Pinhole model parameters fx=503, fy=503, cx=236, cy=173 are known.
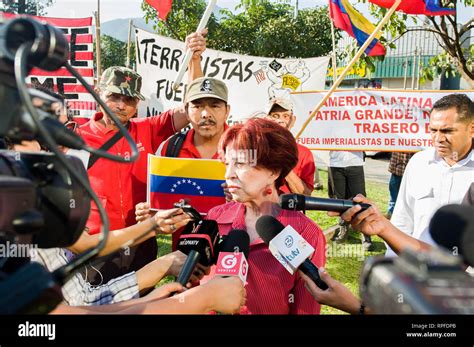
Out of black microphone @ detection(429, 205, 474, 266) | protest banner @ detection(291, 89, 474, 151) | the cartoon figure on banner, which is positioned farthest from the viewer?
protest banner @ detection(291, 89, 474, 151)

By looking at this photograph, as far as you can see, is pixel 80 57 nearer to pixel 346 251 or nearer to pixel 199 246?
pixel 199 246

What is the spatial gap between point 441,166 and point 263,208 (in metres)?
0.97

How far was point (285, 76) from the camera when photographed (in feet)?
15.7

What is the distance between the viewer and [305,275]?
1437 millimetres

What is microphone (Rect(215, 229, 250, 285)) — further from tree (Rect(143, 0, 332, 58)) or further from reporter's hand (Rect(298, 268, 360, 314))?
tree (Rect(143, 0, 332, 58))

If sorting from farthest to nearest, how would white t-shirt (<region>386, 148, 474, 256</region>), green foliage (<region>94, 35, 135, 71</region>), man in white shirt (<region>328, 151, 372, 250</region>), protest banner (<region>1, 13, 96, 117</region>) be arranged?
man in white shirt (<region>328, 151, 372, 250</region>)
green foliage (<region>94, 35, 135, 71</region>)
white t-shirt (<region>386, 148, 474, 256</region>)
protest banner (<region>1, 13, 96, 117</region>)

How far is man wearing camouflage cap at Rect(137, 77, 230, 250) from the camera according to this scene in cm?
243

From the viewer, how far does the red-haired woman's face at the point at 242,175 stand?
5.51ft

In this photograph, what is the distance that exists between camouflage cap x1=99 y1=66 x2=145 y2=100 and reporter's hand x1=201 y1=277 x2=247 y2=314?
139 centimetres

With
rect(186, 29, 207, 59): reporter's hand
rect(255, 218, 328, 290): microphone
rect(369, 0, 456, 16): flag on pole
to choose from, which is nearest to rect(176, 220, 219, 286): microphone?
rect(255, 218, 328, 290): microphone
